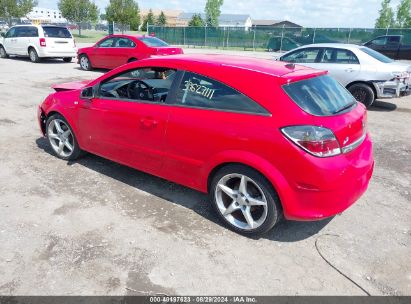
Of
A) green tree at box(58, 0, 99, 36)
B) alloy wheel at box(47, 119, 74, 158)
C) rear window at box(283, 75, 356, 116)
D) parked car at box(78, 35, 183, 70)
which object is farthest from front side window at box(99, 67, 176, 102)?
green tree at box(58, 0, 99, 36)

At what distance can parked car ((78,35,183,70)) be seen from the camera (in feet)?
40.7

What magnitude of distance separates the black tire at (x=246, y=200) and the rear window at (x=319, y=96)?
2.37 ft

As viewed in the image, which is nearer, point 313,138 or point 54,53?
point 313,138

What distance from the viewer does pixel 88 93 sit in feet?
14.2

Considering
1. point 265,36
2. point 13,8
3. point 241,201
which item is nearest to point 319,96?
point 241,201

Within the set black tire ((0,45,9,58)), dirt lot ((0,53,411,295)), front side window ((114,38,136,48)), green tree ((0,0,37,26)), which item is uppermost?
green tree ((0,0,37,26))

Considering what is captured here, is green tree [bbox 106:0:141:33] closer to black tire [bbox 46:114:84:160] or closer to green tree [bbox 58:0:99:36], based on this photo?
green tree [bbox 58:0:99:36]

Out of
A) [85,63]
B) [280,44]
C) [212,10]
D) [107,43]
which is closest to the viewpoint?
[107,43]

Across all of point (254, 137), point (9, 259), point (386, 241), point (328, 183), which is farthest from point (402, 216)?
point (9, 259)

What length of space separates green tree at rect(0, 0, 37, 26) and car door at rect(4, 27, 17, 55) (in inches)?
1163

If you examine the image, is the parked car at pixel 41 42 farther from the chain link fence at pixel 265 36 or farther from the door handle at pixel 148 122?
the chain link fence at pixel 265 36

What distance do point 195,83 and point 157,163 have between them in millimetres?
970

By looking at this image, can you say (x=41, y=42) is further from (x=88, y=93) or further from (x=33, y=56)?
(x=88, y=93)

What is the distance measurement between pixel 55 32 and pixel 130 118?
44.8 feet
